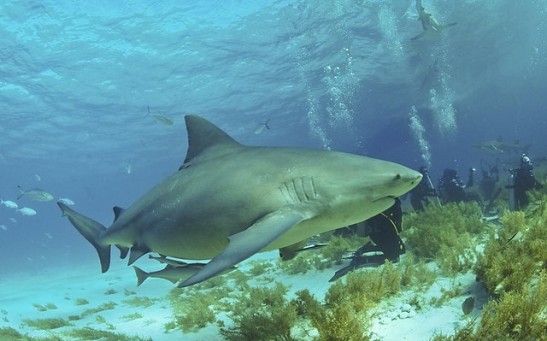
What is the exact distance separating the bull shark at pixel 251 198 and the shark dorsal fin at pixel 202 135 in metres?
0.01

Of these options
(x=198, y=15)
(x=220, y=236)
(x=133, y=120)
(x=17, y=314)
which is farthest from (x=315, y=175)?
(x=133, y=120)

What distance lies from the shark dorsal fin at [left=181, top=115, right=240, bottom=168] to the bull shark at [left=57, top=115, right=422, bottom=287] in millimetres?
12

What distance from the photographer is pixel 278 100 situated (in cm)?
3641

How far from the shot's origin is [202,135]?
460 centimetres

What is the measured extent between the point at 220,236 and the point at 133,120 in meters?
35.5

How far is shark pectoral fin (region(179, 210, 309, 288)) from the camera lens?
238 cm

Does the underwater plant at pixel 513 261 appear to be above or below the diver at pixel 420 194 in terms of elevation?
above

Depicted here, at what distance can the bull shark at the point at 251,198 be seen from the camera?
3.05m

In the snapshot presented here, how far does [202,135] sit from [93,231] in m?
2.67

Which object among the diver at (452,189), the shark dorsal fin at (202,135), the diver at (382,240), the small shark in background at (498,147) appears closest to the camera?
the shark dorsal fin at (202,135)

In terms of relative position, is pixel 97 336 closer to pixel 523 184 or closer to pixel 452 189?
pixel 523 184

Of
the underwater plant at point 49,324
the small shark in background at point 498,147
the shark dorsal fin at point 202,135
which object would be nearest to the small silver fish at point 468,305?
the shark dorsal fin at point 202,135

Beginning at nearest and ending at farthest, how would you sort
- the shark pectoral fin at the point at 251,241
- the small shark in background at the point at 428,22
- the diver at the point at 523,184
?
the shark pectoral fin at the point at 251,241 < the diver at the point at 523,184 < the small shark in background at the point at 428,22

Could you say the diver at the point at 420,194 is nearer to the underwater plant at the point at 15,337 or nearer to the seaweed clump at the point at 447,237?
the seaweed clump at the point at 447,237
